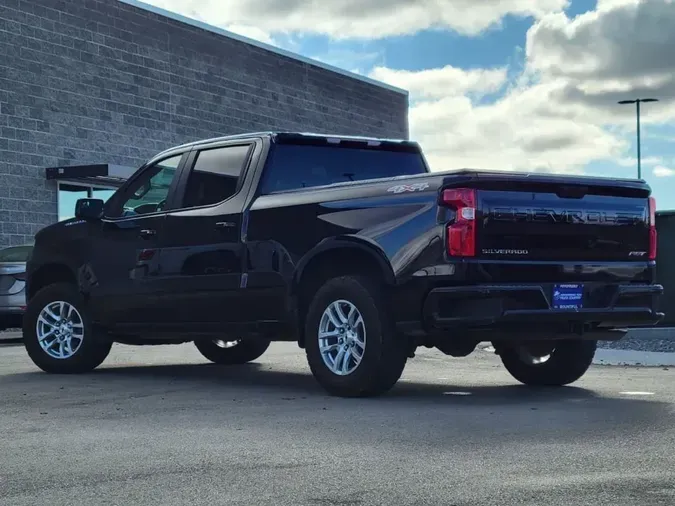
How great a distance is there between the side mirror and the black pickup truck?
0.02m

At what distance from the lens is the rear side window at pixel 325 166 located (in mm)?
9484

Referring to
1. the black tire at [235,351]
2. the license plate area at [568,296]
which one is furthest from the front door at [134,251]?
the license plate area at [568,296]

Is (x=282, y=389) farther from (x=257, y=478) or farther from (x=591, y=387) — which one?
(x=257, y=478)

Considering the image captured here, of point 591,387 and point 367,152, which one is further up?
point 367,152

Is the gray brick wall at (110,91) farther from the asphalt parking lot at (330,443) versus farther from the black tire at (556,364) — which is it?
the black tire at (556,364)

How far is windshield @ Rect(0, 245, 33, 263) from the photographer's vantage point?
1784 cm

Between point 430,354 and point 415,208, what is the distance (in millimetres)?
6655

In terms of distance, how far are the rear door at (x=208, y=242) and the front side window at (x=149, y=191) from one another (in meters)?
0.27

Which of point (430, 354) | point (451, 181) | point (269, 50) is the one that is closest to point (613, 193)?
point (451, 181)

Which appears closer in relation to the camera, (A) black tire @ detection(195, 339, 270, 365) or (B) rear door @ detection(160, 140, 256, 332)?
(B) rear door @ detection(160, 140, 256, 332)

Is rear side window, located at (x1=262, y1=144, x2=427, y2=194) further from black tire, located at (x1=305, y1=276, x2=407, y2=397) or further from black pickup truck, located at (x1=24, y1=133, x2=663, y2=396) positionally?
black tire, located at (x1=305, y1=276, x2=407, y2=397)

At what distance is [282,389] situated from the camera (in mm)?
9359

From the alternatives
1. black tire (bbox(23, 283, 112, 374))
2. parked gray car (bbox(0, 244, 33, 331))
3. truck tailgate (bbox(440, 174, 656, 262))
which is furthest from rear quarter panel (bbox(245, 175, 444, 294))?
parked gray car (bbox(0, 244, 33, 331))

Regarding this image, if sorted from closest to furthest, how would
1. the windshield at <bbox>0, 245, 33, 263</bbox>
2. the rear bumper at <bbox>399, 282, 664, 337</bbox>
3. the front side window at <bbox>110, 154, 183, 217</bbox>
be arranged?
the rear bumper at <bbox>399, 282, 664, 337</bbox> → the front side window at <bbox>110, 154, 183, 217</bbox> → the windshield at <bbox>0, 245, 33, 263</bbox>
